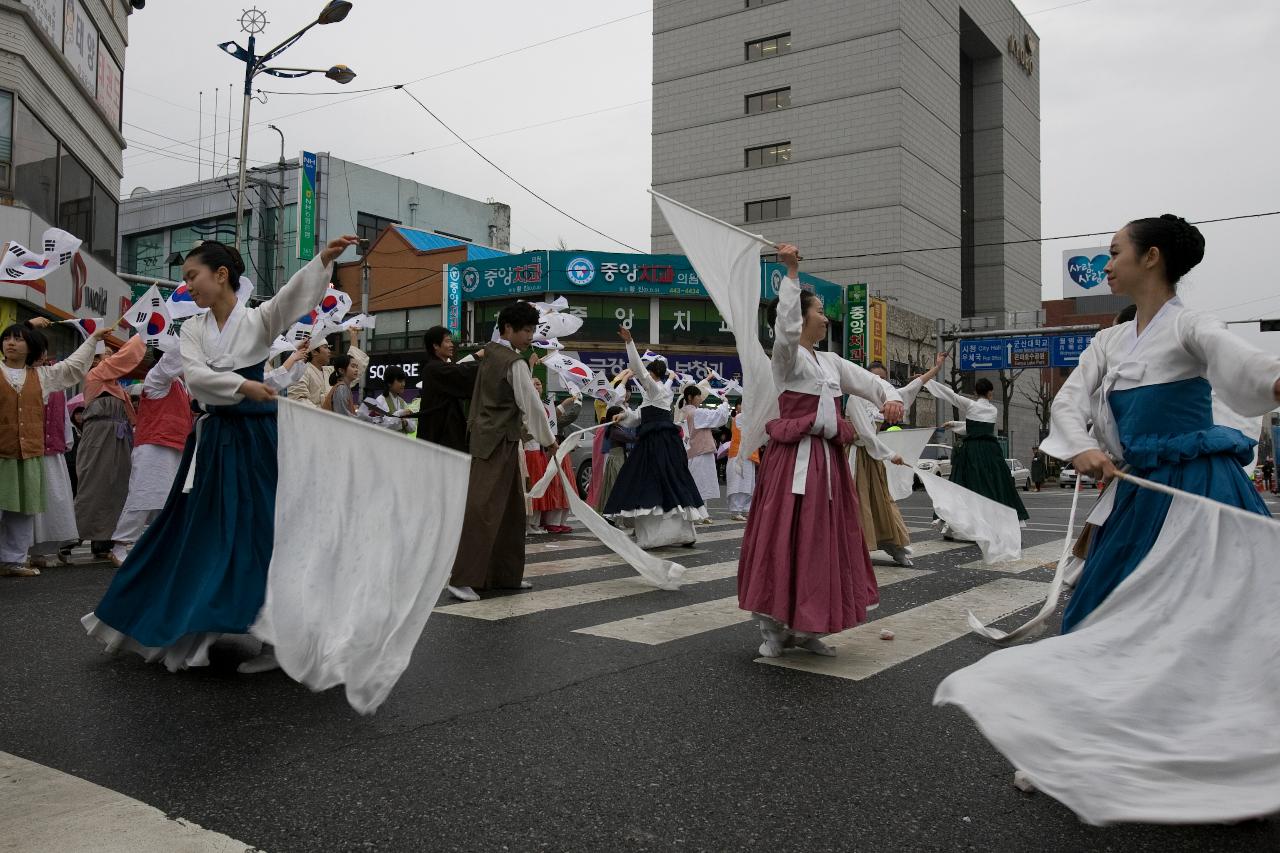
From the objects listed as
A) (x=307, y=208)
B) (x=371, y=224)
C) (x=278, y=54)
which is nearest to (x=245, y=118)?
(x=278, y=54)

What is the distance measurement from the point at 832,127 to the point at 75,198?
101ft

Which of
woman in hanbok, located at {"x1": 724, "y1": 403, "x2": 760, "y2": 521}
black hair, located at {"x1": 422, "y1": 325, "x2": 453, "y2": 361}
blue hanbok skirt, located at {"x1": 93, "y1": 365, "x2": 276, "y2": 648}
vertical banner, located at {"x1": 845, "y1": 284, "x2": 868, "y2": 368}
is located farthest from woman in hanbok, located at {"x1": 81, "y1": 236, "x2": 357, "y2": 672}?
vertical banner, located at {"x1": 845, "y1": 284, "x2": 868, "y2": 368}

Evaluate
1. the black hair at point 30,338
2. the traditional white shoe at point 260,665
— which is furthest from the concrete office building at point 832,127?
the traditional white shoe at point 260,665

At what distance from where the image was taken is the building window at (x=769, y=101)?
42594mm

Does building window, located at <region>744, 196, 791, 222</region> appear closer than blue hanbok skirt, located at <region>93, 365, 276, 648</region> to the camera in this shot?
No

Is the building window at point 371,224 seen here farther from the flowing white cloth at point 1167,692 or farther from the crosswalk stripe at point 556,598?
the flowing white cloth at point 1167,692

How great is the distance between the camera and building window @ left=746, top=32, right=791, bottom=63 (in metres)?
42.6

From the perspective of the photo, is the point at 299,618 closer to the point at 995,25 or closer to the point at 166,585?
the point at 166,585

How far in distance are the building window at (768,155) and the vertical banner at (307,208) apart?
2055 cm

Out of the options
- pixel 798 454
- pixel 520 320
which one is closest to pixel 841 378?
pixel 798 454

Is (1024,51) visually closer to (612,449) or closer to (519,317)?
(612,449)

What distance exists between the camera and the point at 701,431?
14297 mm

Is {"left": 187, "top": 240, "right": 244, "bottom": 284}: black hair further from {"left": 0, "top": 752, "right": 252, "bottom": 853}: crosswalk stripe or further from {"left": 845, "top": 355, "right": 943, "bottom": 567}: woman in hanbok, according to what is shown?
{"left": 845, "top": 355, "right": 943, "bottom": 567}: woman in hanbok

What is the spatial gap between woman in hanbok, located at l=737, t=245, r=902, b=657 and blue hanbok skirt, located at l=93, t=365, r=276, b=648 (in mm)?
2168
